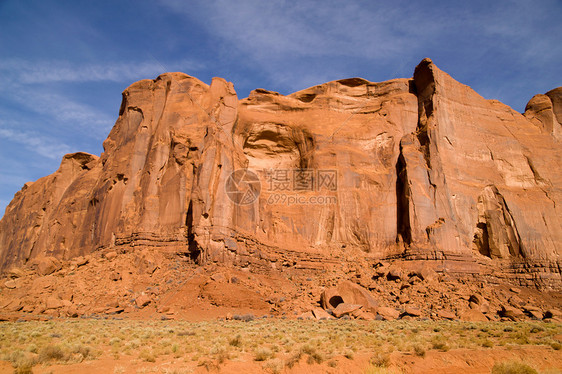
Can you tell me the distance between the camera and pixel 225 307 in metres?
23.4

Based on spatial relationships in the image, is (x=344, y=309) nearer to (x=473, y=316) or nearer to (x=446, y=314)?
(x=446, y=314)

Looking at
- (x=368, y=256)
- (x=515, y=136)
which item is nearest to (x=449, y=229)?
(x=368, y=256)

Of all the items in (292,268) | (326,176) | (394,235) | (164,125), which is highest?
(164,125)

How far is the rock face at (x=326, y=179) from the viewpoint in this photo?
30.8 m

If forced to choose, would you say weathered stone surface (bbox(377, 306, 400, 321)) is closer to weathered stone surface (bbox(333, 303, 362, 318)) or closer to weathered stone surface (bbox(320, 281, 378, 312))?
weathered stone surface (bbox(320, 281, 378, 312))

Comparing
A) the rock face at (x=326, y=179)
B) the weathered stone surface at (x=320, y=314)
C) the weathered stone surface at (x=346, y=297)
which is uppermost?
the rock face at (x=326, y=179)

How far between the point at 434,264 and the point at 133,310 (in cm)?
2141

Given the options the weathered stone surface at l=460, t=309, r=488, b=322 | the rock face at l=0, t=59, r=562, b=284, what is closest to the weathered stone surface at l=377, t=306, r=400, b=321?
the weathered stone surface at l=460, t=309, r=488, b=322

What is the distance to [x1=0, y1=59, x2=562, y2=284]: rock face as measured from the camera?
30.8 m

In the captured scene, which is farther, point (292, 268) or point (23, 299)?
point (292, 268)

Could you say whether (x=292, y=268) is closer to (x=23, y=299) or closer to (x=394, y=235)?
(x=394, y=235)

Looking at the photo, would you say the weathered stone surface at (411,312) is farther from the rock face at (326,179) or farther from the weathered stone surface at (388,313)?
the rock face at (326,179)

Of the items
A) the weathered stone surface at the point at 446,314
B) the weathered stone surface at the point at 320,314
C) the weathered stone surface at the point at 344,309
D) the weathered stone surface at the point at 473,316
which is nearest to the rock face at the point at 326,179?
the weathered stone surface at the point at 446,314

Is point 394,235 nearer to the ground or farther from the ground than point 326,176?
nearer to the ground
